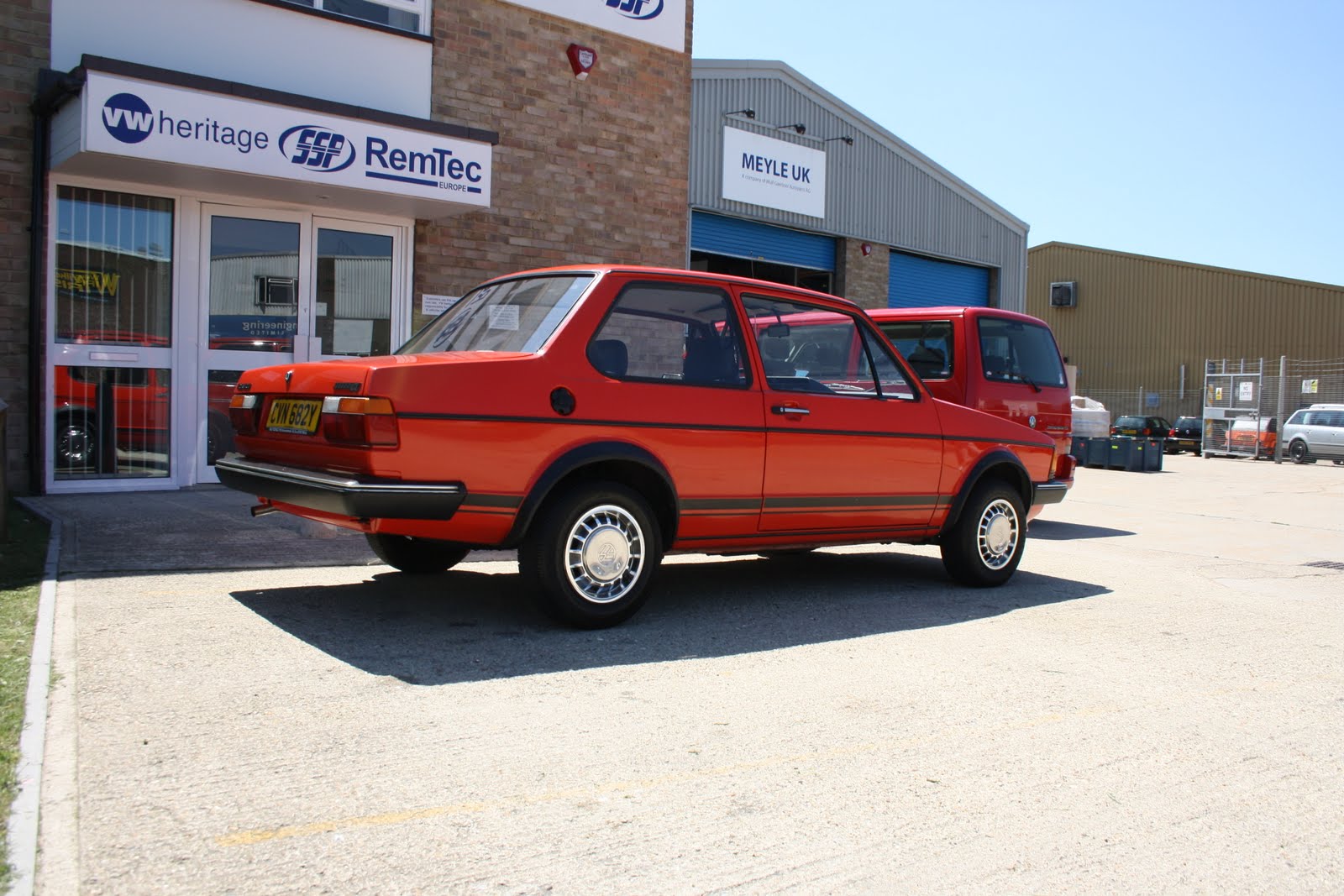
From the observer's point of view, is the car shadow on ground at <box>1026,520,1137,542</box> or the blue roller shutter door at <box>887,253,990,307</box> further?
the blue roller shutter door at <box>887,253,990,307</box>

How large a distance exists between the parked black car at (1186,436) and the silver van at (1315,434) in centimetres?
447

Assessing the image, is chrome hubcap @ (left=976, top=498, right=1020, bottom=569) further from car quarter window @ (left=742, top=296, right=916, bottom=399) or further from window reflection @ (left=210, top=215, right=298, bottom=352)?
window reflection @ (left=210, top=215, right=298, bottom=352)

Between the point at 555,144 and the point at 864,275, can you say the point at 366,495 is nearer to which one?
the point at 555,144

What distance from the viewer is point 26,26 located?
29.7 ft

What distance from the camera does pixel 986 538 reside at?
699 cm

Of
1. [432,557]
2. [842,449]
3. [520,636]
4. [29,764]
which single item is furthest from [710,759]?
[432,557]

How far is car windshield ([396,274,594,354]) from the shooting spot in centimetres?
524

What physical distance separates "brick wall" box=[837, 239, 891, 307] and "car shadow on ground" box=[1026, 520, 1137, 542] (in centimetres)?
775

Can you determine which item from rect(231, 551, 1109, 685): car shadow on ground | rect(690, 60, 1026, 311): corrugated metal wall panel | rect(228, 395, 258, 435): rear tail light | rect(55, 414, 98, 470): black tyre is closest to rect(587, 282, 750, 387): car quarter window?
rect(231, 551, 1109, 685): car shadow on ground

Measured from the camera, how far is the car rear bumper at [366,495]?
4.55 m

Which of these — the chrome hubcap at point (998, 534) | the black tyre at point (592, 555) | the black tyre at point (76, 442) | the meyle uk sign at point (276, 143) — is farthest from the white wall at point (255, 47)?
the chrome hubcap at point (998, 534)

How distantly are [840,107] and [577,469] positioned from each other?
15035 mm

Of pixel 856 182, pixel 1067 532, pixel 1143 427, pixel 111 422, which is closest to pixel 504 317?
pixel 111 422

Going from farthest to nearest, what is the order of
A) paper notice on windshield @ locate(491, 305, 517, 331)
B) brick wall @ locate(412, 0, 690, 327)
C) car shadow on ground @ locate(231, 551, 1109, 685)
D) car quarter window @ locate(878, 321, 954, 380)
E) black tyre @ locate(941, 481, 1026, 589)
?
brick wall @ locate(412, 0, 690, 327), car quarter window @ locate(878, 321, 954, 380), black tyre @ locate(941, 481, 1026, 589), paper notice on windshield @ locate(491, 305, 517, 331), car shadow on ground @ locate(231, 551, 1109, 685)
